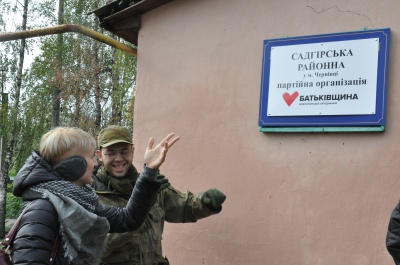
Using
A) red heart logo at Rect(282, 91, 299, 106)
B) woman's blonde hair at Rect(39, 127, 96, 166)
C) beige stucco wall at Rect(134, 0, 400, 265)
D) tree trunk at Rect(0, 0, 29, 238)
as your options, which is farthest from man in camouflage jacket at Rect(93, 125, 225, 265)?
tree trunk at Rect(0, 0, 29, 238)

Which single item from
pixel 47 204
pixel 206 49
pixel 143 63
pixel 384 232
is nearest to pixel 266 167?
pixel 384 232

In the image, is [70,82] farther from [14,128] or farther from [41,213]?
[41,213]

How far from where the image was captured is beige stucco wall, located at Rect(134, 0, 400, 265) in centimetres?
283

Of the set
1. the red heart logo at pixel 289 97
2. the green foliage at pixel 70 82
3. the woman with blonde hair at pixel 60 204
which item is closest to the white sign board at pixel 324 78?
the red heart logo at pixel 289 97

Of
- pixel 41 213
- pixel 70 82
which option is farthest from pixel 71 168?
pixel 70 82

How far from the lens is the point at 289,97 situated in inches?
123

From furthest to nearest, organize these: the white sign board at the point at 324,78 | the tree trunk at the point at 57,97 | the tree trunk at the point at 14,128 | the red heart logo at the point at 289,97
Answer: the tree trunk at the point at 14,128, the tree trunk at the point at 57,97, the red heart logo at the point at 289,97, the white sign board at the point at 324,78

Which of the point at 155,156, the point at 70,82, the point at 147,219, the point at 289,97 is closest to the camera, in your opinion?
the point at 155,156

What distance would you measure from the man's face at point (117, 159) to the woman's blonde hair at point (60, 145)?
3.13ft

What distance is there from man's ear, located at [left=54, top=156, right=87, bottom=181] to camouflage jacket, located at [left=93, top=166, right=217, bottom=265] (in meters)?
0.96

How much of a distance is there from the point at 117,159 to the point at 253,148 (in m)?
1.03

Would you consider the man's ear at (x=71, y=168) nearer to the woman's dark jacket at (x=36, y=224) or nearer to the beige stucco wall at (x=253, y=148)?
the woman's dark jacket at (x=36, y=224)

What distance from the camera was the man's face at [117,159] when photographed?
9.41ft

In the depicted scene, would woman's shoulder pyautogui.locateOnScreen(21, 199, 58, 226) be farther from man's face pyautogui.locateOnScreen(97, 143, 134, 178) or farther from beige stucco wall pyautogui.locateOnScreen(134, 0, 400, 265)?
beige stucco wall pyautogui.locateOnScreen(134, 0, 400, 265)
